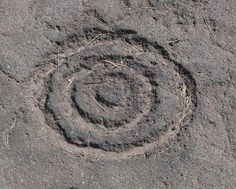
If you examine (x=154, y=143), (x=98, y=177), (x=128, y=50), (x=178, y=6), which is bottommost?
(x=98, y=177)

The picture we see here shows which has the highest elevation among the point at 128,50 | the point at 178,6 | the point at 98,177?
the point at 178,6

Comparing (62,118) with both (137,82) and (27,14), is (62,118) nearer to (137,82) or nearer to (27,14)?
(137,82)

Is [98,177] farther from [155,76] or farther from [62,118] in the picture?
[155,76]

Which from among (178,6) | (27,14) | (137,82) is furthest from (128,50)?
(27,14)

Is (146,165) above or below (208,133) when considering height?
below

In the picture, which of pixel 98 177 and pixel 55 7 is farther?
pixel 55 7

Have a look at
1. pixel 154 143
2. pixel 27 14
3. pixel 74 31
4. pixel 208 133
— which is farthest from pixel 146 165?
pixel 27 14
